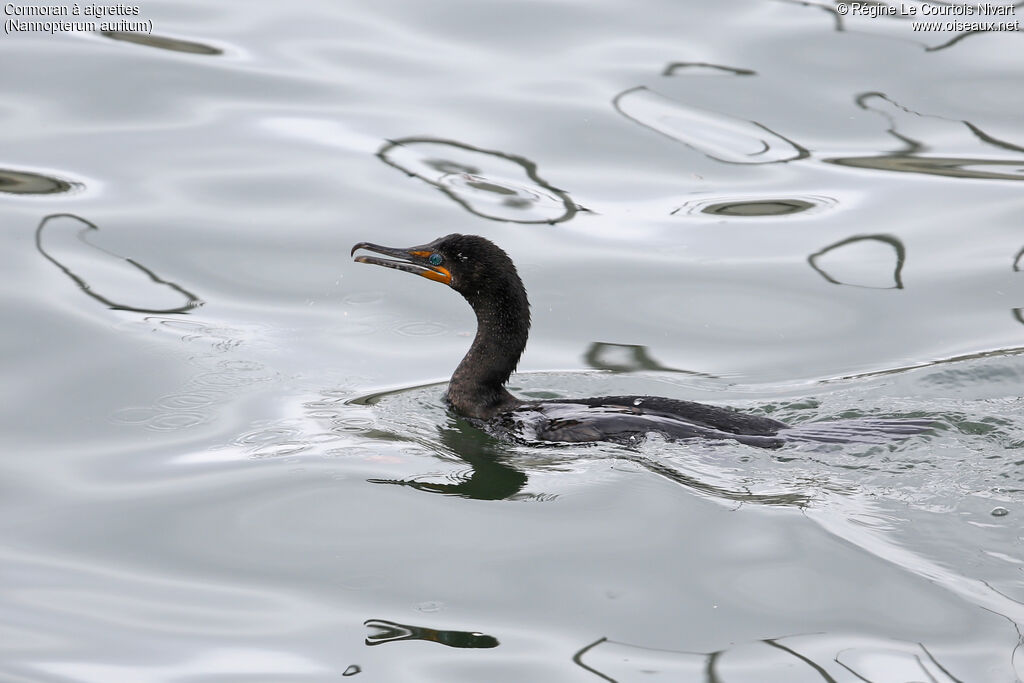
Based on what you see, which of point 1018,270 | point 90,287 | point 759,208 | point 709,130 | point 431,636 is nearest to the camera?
point 431,636

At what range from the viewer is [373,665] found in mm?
4645

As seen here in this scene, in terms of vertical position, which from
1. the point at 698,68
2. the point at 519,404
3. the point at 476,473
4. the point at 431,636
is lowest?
the point at 431,636

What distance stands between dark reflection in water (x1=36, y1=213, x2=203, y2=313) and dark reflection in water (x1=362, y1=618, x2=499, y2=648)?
4264 millimetres

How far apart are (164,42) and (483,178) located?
384 centimetres

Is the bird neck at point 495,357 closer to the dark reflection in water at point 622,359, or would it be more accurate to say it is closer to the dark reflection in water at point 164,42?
the dark reflection in water at point 622,359

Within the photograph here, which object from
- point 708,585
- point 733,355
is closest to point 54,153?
point 733,355

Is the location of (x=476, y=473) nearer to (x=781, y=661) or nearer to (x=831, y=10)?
(x=781, y=661)

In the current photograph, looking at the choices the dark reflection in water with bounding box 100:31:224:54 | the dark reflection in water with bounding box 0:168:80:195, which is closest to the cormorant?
the dark reflection in water with bounding box 0:168:80:195

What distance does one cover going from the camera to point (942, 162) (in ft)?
35.3

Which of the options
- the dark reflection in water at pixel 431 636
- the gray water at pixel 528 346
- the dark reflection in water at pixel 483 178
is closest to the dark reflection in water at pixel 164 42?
the gray water at pixel 528 346

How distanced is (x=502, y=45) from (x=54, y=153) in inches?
177

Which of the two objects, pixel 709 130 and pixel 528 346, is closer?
pixel 528 346

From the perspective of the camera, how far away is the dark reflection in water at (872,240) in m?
9.05

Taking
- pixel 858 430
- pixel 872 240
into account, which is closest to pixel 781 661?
pixel 858 430
